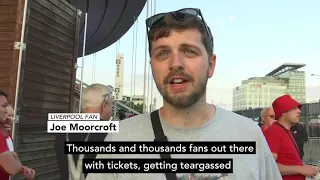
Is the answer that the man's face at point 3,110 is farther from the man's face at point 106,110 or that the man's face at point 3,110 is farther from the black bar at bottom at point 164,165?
the black bar at bottom at point 164,165

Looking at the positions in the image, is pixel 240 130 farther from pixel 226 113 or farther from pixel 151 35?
pixel 151 35

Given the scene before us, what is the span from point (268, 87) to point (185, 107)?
304 feet

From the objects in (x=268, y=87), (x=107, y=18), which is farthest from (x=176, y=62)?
(x=268, y=87)

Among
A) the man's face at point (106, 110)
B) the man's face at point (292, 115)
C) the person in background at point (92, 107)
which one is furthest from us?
the man's face at point (292, 115)

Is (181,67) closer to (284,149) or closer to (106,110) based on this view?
(106,110)

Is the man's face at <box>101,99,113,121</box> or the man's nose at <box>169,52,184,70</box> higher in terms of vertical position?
the man's nose at <box>169,52,184,70</box>

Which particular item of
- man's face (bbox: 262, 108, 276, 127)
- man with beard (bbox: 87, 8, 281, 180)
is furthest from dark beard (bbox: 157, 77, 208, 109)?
man's face (bbox: 262, 108, 276, 127)

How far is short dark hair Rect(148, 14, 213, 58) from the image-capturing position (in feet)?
4.14

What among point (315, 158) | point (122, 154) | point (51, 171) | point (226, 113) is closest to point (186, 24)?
point (226, 113)

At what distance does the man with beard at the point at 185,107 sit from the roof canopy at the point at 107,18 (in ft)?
43.0

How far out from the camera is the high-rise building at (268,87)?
3519 inches

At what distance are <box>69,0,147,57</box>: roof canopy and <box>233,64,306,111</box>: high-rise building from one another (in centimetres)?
7097

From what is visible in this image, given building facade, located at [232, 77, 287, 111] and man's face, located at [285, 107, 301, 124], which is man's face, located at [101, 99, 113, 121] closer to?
man's face, located at [285, 107, 301, 124]

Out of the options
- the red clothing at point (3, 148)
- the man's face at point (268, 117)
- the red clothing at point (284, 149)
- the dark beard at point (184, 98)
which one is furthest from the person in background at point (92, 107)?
the man's face at point (268, 117)
